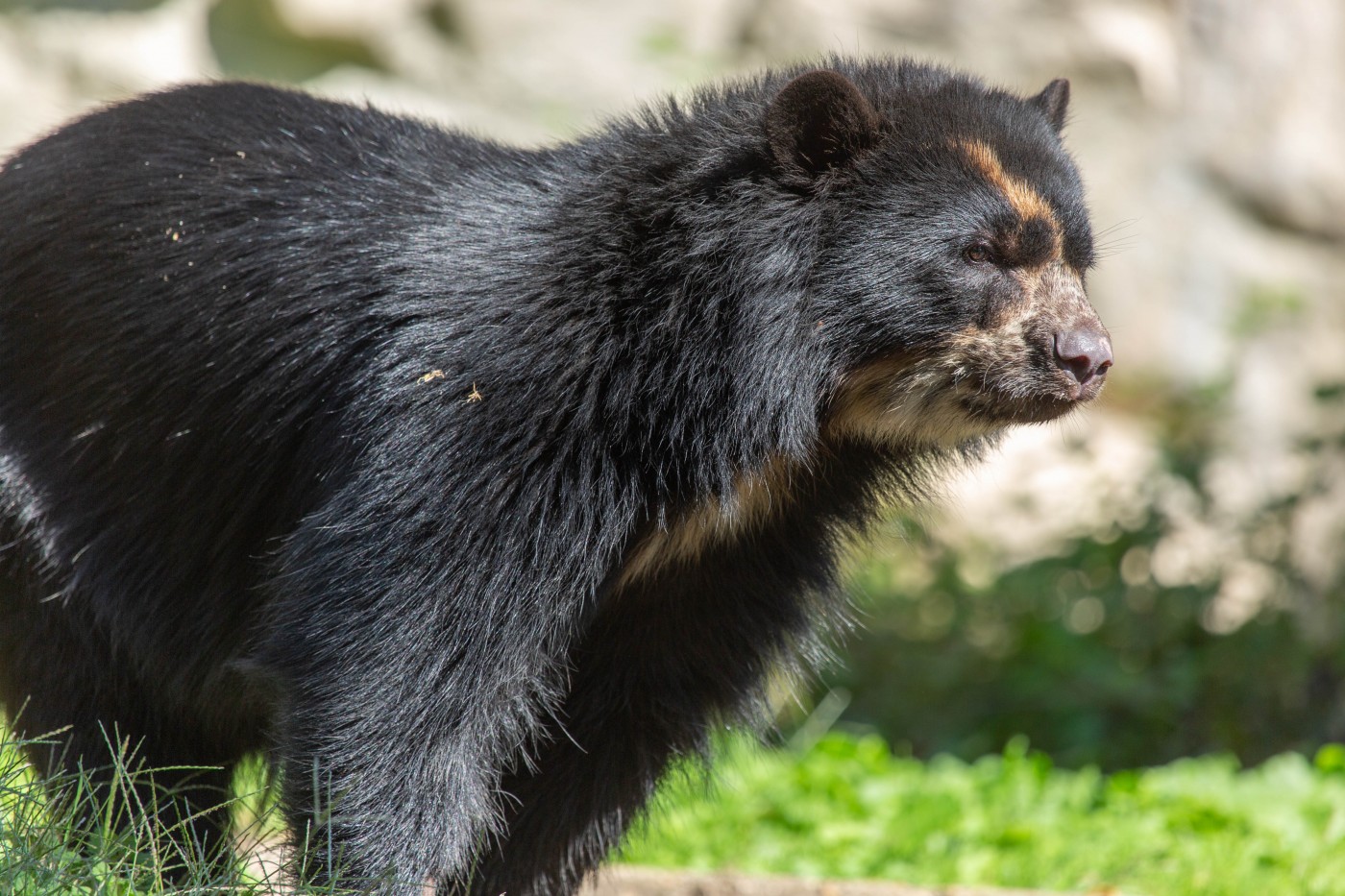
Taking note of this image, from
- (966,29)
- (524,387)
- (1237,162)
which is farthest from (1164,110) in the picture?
(524,387)

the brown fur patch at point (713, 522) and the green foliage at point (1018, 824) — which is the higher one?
the brown fur patch at point (713, 522)

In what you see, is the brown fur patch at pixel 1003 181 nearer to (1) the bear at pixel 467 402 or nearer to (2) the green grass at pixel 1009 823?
(1) the bear at pixel 467 402

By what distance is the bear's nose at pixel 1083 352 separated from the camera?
3.24 meters

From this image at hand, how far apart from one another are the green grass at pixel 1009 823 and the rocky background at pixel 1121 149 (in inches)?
59.9

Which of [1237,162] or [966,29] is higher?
[966,29]

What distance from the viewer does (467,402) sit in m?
3.08

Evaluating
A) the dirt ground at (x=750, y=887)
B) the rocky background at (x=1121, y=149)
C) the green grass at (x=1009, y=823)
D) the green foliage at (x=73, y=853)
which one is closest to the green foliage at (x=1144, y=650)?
the rocky background at (x=1121, y=149)

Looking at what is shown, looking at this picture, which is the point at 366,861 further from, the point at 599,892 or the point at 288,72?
the point at 288,72

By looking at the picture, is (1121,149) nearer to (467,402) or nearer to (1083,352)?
(1083,352)

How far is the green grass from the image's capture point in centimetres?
461

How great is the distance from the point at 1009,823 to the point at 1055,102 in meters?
2.51

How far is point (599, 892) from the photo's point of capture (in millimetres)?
4281

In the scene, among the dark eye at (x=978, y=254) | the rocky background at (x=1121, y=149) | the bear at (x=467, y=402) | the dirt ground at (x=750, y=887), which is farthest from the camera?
the rocky background at (x=1121, y=149)

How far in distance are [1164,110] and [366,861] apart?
22.9 ft
